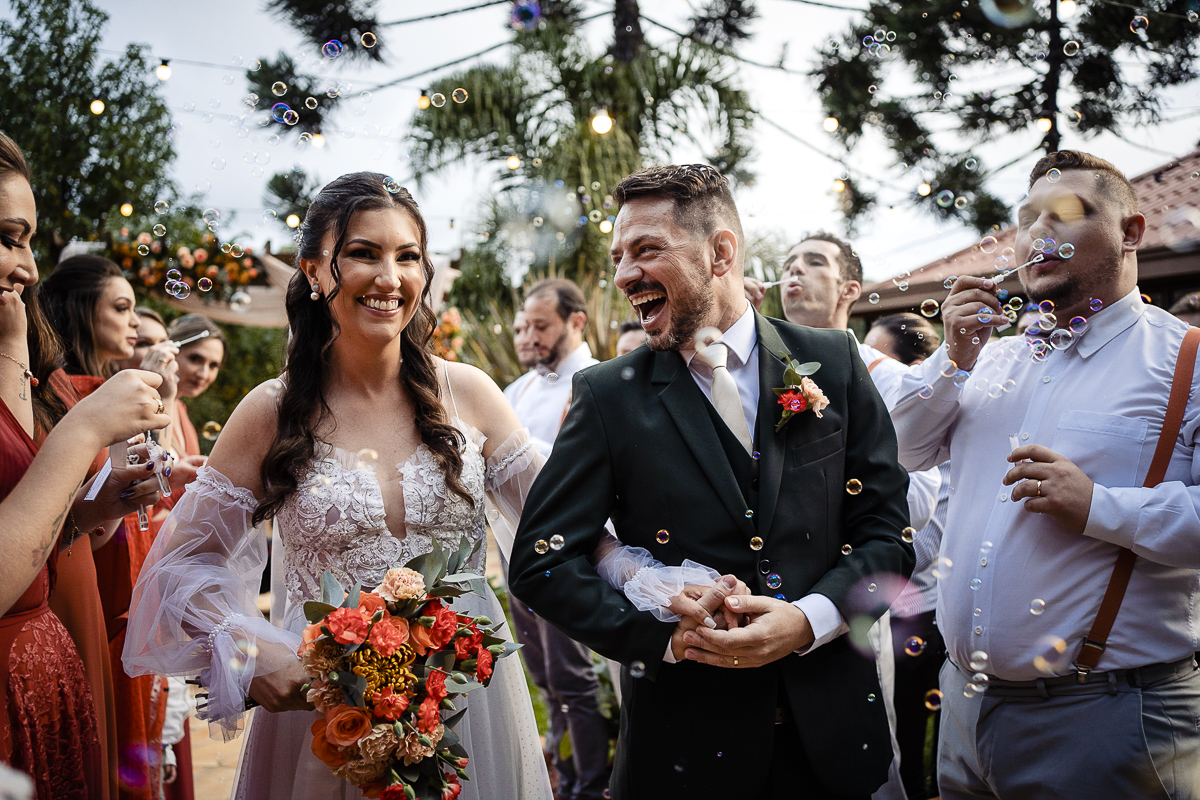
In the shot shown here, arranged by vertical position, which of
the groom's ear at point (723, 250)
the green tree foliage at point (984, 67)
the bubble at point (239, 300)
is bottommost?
the groom's ear at point (723, 250)

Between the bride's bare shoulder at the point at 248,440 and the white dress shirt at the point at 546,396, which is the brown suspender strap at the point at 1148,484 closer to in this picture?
the bride's bare shoulder at the point at 248,440

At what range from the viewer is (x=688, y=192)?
1.96 metres

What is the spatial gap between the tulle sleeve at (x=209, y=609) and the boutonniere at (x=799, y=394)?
4.66ft

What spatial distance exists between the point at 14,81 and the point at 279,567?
30.4 feet

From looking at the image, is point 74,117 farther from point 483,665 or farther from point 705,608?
point 705,608

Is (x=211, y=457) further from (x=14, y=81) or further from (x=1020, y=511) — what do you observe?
(x=14, y=81)

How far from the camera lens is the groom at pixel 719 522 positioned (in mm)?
1759

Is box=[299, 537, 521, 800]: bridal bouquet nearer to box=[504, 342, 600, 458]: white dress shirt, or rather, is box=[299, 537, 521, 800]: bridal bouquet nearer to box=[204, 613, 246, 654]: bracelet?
box=[204, 613, 246, 654]: bracelet

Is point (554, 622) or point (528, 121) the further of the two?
point (528, 121)

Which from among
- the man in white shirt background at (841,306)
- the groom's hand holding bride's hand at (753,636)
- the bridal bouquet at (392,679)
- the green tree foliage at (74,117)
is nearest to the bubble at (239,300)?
the green tree foliage at (74,117)

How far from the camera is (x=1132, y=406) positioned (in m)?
2.06

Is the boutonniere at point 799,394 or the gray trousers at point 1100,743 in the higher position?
the boutonniere at point 799,394

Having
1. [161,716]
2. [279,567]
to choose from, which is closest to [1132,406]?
[279,567]

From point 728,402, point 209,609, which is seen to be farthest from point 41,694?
point 728,402
